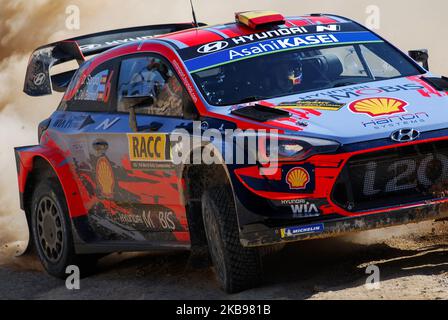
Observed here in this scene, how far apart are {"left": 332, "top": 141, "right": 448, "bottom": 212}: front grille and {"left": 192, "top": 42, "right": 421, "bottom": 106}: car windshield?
108cm

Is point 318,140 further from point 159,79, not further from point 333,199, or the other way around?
point 159,79

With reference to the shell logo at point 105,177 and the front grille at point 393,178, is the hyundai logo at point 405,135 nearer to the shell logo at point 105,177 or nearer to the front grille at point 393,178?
the front grille at point 393,178

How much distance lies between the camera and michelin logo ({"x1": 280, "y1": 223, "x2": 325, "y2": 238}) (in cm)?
694

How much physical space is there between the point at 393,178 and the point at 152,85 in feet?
6.60

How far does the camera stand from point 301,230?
273 inches

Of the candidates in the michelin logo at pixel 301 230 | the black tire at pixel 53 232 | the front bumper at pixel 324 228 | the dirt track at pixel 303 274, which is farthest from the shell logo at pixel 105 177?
the michelin logo at pixel 301 230

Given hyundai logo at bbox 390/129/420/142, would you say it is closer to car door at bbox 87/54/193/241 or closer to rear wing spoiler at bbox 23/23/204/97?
car door at bbox 87/54/193/241

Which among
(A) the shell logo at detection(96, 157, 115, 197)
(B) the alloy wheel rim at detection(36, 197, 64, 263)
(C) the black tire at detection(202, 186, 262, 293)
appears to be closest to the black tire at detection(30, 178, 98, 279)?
(B) the alloy wheel rim at detection(36, 197, 64, 263)

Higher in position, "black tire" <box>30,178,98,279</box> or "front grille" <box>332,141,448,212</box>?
"front grille" <box>332,141,448,212</box>

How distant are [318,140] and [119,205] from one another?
2044mm

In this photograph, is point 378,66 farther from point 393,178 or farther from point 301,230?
point 301,230

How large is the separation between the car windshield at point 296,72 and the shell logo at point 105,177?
38.3 inches

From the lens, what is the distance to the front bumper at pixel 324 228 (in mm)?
6938
